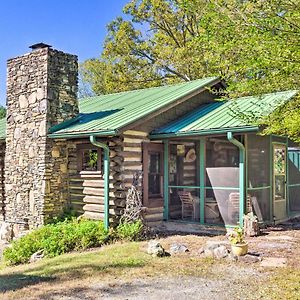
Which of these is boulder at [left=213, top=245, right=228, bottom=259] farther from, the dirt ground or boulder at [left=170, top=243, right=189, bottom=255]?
boulder at [left=170, top=243, right=189, bottom=255]

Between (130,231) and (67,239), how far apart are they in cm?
149

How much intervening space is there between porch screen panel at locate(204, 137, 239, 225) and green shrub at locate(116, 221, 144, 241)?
1931 millimetres

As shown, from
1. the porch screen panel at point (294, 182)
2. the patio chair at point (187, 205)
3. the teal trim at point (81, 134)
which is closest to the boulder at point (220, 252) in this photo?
the patio chair at point (187, 205)

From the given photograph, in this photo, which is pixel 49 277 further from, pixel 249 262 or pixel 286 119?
pixel 286 119

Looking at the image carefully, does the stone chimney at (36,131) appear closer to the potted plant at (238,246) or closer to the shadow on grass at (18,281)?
the shadow on grass at (18,281)

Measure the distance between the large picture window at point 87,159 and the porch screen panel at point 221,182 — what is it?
2.94m

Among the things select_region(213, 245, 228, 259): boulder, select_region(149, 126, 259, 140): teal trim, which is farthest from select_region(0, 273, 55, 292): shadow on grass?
select_region(149, 126, 259, 140): teal trim

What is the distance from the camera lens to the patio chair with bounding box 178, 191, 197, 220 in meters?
11.3

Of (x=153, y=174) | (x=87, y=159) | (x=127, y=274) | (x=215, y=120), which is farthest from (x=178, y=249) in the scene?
(x=87, y=159)

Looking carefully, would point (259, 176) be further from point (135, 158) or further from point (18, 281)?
point (18, 281)

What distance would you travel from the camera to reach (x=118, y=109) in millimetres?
12523

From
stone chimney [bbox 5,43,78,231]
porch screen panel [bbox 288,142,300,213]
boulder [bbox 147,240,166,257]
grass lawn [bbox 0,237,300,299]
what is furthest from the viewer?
porch screen panel [bbox 288,142,300,213]

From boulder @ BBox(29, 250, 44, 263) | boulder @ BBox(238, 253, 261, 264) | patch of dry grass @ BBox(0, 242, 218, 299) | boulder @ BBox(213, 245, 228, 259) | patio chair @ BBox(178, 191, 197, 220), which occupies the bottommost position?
boulder @ BBox(29, 250, 44, 263)

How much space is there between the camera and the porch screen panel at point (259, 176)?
414 inches
